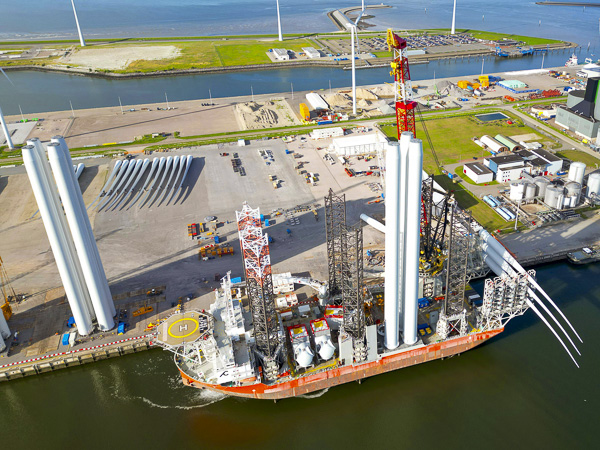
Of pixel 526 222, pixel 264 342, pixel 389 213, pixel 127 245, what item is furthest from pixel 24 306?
pixel 526 222

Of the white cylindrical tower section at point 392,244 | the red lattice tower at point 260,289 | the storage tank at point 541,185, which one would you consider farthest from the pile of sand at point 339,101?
the red lattice tower at point 260,289

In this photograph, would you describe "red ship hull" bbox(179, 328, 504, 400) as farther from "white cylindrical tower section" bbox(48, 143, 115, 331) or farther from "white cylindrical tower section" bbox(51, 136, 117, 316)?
"white cylindrical tower section" bbox(51, 136, 117, 316)

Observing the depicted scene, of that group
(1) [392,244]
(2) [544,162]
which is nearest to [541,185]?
(2) [544,162]

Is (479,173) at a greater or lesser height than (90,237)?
lesser

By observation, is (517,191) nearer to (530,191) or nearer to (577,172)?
(530,191)

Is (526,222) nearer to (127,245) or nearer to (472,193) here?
(472,193)

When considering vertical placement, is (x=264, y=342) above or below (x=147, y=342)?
above

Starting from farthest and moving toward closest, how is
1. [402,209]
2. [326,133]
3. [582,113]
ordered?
[326,133], [582,113], [402,209]
